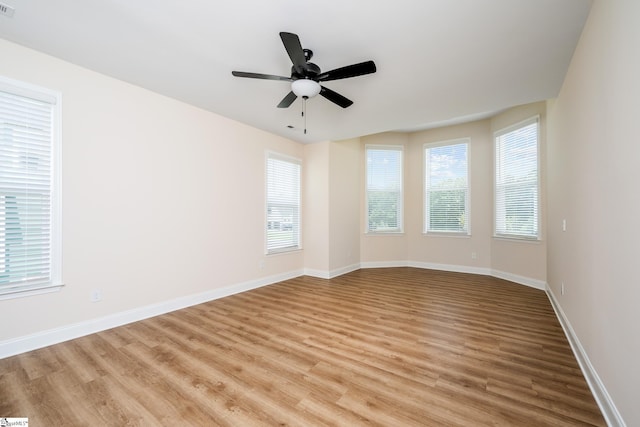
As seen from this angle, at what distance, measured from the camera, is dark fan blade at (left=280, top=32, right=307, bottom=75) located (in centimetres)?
187

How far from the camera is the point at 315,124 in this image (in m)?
4.38

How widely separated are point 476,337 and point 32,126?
471cm

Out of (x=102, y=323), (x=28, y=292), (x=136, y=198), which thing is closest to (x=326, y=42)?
(x=136, y=198)

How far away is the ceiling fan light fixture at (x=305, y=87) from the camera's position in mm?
2431

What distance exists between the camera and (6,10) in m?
2.00

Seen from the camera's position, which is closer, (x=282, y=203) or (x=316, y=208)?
(x=282, y=203)

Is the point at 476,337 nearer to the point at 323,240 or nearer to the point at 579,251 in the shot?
the point at 579,251

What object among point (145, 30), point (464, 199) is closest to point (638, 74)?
point (145, 30)

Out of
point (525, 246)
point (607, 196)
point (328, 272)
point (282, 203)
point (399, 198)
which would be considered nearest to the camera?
point (607, 196)

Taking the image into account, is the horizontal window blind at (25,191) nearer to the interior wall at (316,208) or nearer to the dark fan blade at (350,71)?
the dark fan blade at (350,71)

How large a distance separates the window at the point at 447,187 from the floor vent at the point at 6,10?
21.0ft

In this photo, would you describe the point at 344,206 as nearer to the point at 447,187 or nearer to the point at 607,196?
the point at 447,187

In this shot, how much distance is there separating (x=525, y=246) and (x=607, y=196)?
11.8 ft

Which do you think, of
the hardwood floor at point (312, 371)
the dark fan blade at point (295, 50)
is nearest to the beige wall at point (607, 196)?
the hardwood floor at point (312, 371)
